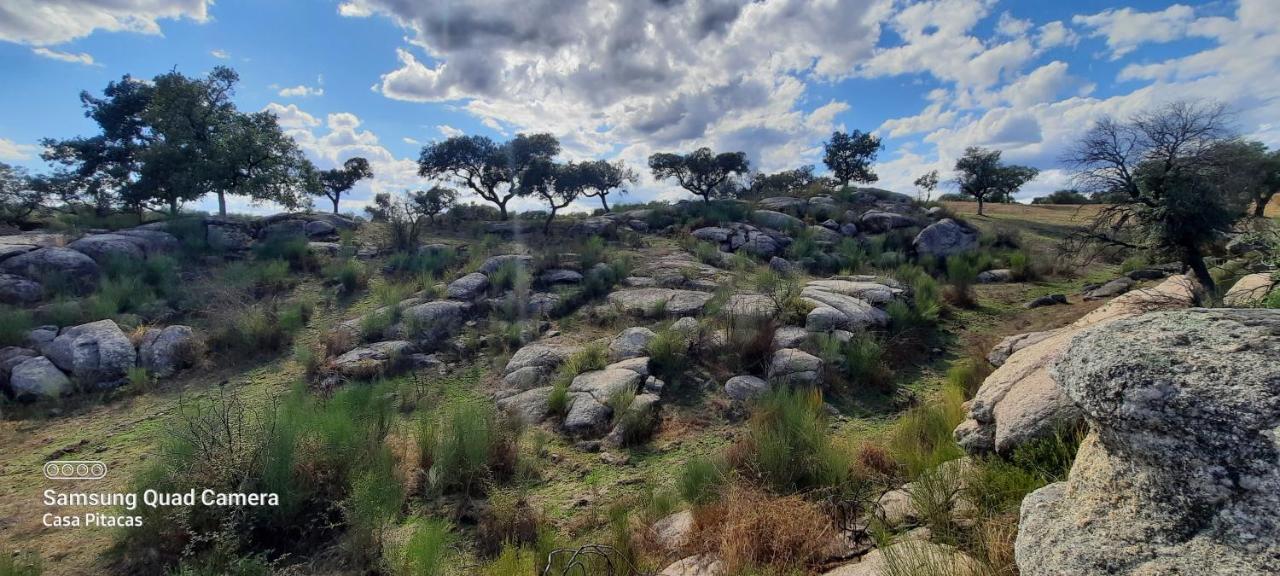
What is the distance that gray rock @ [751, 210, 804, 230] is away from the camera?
19031 mm

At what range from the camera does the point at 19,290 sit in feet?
34.0

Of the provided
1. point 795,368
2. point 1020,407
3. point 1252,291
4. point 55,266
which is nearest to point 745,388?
point 795,368

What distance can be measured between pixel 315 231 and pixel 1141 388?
802 inches

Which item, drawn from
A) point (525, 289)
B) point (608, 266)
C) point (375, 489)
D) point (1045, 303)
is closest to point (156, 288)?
point (525, 289)

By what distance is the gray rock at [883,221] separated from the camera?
19047mm

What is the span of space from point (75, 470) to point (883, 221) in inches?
821

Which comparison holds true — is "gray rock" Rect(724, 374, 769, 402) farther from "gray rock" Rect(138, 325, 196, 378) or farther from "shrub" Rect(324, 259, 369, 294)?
"shrub" Rect(324, 259, 369, 294)

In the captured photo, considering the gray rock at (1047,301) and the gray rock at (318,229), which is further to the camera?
the gray rock at (318,229)

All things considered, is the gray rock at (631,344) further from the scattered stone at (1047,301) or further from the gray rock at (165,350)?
the scattered stone at (1047,301)

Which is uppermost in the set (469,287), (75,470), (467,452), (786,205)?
(786,205)

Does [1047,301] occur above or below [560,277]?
below

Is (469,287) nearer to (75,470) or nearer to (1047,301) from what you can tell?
(75,470)

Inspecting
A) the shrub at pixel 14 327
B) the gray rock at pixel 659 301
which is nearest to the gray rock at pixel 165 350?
the shrub at pixel 14 327

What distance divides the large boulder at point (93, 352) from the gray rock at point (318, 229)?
361 inches
